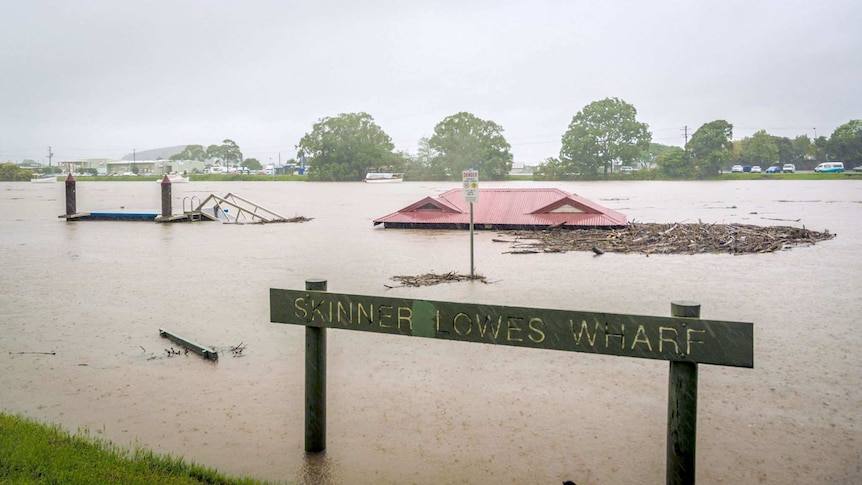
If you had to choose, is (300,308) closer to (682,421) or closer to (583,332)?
(583,332)

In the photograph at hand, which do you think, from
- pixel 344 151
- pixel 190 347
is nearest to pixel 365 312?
pixel 190 347

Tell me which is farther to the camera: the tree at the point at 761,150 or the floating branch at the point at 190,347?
the tree at the point at 761,150

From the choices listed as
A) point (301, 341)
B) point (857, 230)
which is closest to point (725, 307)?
point (301, 341)

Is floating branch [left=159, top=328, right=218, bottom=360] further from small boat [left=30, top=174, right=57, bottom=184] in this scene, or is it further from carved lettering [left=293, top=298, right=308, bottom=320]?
small boat [left=30, top=174, right=57, bottom=184]

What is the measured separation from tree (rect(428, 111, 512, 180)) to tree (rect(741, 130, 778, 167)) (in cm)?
4506

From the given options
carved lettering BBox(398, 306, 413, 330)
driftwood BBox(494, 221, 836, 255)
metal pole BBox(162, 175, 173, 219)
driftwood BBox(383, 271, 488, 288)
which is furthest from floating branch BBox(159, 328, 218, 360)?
metal pole BBox(162, 175, 173, 219)

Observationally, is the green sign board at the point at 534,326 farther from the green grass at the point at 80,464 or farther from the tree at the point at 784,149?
the tree at the point at 784,149

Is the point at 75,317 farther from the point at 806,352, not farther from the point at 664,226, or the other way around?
the point at 664,226

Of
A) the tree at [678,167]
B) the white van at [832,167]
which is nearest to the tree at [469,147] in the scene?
the tree at [678,167]

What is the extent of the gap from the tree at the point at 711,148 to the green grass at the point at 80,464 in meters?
112

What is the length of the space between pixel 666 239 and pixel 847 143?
113724mm

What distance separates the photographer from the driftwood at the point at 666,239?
1722 centimetres

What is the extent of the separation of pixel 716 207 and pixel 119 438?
36.1 metres

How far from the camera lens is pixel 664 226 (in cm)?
2184
